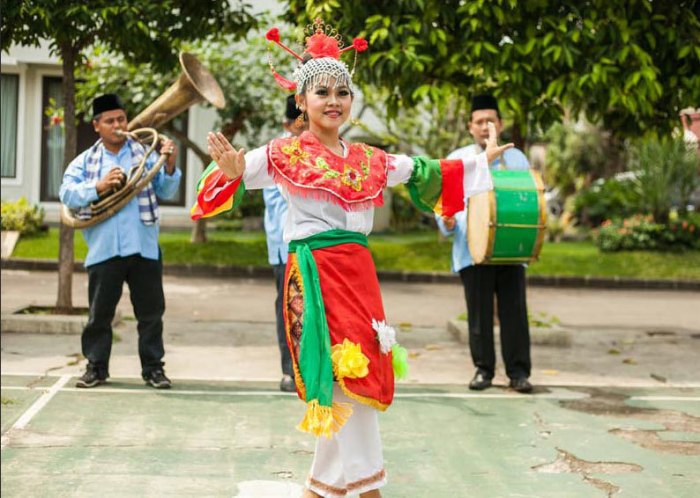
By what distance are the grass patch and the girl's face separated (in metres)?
12.4

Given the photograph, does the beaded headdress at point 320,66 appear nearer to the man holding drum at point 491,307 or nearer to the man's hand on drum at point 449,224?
the man's hand on drum at point 449,224

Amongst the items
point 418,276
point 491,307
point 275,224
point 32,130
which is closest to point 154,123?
point 275,224

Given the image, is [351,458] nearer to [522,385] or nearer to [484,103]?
[522,385]

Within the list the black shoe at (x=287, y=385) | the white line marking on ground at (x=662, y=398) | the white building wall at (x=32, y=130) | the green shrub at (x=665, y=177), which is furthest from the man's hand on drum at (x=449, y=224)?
the white building wall at (x=32, y=130)

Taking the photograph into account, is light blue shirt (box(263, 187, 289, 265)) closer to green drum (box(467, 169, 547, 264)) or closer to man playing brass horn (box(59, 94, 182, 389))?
man playing brass horn (box(59, 94, 182, 389))

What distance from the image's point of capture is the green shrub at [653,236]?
1909cm

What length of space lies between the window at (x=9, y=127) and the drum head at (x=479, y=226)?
15757mm

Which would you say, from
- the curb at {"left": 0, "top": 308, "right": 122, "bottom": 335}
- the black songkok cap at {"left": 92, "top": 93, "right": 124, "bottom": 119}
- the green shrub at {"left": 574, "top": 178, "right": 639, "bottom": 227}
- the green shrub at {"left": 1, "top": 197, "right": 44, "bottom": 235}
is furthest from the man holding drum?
the green shrub at {"left": 574, "top": 178, "right": 639, "bottom": 227}

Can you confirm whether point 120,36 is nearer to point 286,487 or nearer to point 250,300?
point 250,300

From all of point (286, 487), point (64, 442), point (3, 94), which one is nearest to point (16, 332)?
point (64, 442)

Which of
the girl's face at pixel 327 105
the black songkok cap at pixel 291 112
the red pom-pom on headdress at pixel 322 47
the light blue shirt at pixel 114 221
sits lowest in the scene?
the light blue shirt at pixel 114 221

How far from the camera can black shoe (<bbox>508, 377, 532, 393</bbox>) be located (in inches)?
306

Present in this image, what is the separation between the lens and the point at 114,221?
7.51m

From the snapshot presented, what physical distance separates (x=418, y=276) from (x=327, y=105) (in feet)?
41.2
